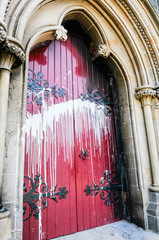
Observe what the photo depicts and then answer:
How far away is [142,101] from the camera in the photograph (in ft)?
8.65

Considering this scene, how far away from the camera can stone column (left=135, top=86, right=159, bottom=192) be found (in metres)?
2.32

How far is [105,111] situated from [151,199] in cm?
143

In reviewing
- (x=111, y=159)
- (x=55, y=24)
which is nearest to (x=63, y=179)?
(x=111, y=159)

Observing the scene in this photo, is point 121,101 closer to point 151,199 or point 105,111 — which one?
point 105,111

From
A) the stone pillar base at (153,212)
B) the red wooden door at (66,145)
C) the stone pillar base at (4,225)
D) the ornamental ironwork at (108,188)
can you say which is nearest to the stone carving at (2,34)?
the red wooden door at (66,145)

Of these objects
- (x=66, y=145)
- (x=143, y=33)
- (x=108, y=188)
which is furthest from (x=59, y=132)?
(x=143, y=33)

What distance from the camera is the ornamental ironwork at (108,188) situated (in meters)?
2.32

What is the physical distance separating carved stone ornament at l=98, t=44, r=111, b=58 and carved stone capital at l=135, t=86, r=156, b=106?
755mm

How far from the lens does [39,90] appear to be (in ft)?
7.11

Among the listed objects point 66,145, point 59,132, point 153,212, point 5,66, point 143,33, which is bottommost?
point 153,212

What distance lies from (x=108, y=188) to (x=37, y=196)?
1.08 meters

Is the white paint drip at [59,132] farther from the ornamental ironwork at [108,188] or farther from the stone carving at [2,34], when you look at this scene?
the stone carving at [2,34]

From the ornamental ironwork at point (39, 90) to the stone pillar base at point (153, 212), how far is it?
1876mm

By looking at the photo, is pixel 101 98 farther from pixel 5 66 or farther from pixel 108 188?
pixel 5 66
